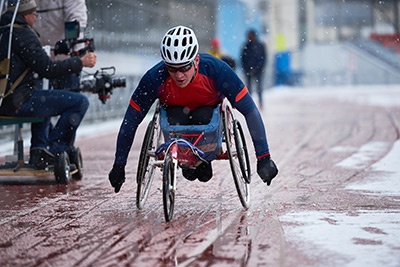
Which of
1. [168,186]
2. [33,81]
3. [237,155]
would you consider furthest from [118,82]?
[168,186]

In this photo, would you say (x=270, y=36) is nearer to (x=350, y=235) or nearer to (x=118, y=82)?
(x=118, y=82)

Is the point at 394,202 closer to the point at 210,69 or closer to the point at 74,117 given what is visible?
the point at 210,69

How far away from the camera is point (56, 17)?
13000 millimetres

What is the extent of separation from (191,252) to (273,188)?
3836mm

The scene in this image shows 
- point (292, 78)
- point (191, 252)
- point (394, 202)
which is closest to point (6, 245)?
point (191, 252)

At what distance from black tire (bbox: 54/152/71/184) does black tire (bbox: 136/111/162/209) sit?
2205 millimetres

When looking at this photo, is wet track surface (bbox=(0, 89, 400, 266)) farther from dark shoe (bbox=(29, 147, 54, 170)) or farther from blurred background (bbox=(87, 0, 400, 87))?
blurred background (bbox=(87, 0, 400, 87))

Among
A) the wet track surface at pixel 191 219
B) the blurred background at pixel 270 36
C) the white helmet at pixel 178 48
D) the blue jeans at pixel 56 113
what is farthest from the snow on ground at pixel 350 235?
the blurred background at pixel 270 36

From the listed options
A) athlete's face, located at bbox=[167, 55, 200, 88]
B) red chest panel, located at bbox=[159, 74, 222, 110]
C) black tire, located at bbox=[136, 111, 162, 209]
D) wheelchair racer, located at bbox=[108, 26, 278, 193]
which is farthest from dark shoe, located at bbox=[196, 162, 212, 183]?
athlete's face, located at bbox=[167, 55, 200, 88]

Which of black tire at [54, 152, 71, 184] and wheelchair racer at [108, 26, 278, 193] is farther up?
wheelchair racer at [108, 26, 278, 193]

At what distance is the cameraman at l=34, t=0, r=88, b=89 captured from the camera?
42.1 ft

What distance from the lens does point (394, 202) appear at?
949 centimetres

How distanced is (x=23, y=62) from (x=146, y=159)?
307 centimetres

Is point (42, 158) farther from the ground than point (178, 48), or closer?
closer
